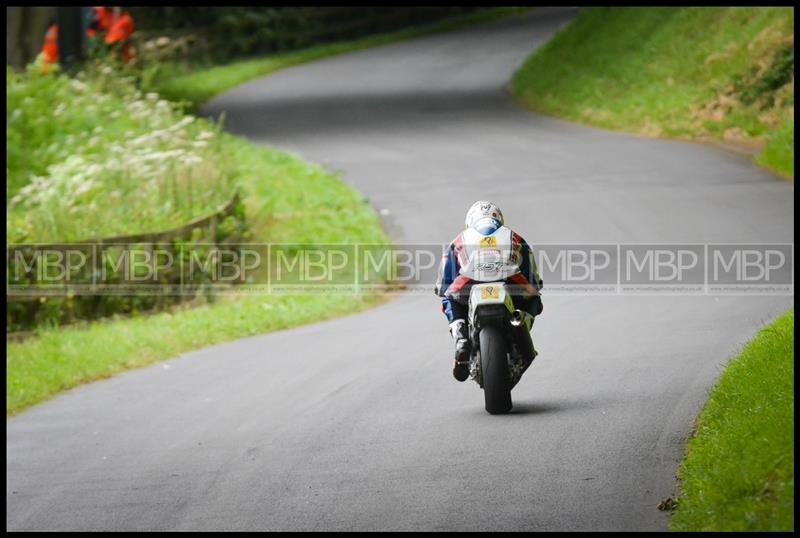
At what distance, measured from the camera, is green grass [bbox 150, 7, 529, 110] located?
1585 inches

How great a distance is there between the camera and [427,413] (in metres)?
11.5

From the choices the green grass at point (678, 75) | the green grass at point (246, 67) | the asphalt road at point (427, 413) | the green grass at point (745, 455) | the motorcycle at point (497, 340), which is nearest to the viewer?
the green grass at point (745, 455)

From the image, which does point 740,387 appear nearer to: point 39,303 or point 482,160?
point 39,303

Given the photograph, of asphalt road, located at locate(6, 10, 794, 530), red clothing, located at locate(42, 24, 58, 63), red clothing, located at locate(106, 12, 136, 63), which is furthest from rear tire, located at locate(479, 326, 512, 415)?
red clothing, located at locate(106, 12, 136, 63)

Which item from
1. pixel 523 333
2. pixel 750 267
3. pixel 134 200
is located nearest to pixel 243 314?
pixel 134 200

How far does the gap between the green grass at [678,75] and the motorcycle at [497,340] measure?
15124 millimetres

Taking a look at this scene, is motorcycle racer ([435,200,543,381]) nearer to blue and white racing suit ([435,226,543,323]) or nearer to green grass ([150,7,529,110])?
blue and white racing suit ([435,226,543,323])

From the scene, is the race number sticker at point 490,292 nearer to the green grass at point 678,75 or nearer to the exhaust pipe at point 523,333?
the exhaust pipe at point 523,333

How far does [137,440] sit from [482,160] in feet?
56.7

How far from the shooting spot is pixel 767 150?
84.2 feet

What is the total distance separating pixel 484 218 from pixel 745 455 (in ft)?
9.35

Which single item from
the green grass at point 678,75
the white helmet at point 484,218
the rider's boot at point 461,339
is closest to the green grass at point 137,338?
the rider's boot at point 461,339

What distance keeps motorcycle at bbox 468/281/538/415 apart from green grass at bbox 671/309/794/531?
1.51m

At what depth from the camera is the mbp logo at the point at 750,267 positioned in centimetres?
1733
